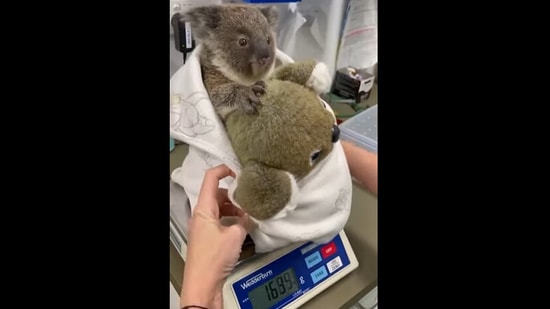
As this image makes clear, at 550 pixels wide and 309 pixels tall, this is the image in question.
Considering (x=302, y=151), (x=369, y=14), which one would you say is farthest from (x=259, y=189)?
(x=369, y=14)

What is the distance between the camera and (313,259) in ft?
2.43

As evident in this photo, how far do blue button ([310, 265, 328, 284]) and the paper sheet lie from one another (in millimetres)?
666

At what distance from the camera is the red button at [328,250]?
0.76 meters

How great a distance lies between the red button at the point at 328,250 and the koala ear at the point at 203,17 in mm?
457

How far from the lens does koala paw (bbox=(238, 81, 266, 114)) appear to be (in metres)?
0.56

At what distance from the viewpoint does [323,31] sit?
104 cm

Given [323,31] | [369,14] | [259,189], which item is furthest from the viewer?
[369,14]

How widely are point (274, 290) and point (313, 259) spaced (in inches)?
3.9

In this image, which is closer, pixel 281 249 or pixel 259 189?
pixel 259 189

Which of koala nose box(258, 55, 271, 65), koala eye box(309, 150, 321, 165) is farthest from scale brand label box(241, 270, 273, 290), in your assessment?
koala nose box(258, 55, 271, 65)

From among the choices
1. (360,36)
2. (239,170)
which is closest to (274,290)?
(239,170)

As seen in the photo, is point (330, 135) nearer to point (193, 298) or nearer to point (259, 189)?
point (259, 189)

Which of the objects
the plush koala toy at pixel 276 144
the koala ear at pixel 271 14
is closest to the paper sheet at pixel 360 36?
the koala ear at pixel 271 14

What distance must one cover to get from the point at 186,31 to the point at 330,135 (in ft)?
0.93
